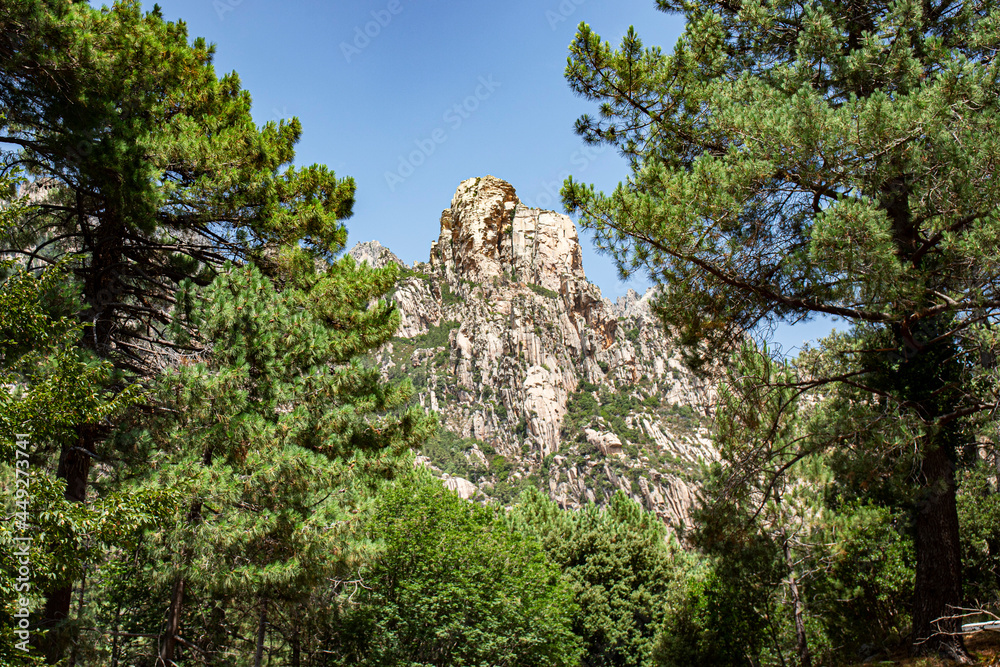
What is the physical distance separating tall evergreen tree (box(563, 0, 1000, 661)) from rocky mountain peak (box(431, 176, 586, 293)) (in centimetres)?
11246

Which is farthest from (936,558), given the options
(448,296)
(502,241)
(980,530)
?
(502,241)

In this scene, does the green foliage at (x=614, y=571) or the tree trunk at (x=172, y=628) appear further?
the green foliage at (x=614, y=571)

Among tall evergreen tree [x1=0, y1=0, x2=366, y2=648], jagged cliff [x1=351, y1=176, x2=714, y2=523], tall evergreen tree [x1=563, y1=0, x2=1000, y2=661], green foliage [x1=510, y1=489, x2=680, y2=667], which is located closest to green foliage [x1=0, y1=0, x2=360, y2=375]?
tall evergreen tree [x1=0, y1=0, x2=366, y2=648]

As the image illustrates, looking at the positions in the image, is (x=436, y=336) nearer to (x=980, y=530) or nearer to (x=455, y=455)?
(x=455, y=455)

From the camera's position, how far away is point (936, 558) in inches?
217

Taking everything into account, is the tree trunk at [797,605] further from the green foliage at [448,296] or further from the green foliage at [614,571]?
the green foliage at [448,296]

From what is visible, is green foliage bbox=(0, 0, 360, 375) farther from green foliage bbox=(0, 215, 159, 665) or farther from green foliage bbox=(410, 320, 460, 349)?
green foliage bbox=(410, 320, 460, 349)

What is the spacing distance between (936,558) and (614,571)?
51.2 feet

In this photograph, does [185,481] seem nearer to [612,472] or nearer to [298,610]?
[298,610]

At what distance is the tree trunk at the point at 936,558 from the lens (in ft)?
17.4

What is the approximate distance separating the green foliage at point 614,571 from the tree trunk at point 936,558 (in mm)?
13452

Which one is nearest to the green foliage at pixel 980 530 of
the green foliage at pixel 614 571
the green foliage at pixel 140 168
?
the green foliage at pixel 614 571

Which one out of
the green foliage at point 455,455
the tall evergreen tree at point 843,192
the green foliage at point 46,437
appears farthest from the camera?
the green foliage at point 455,455

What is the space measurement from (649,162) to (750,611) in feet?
30.3
